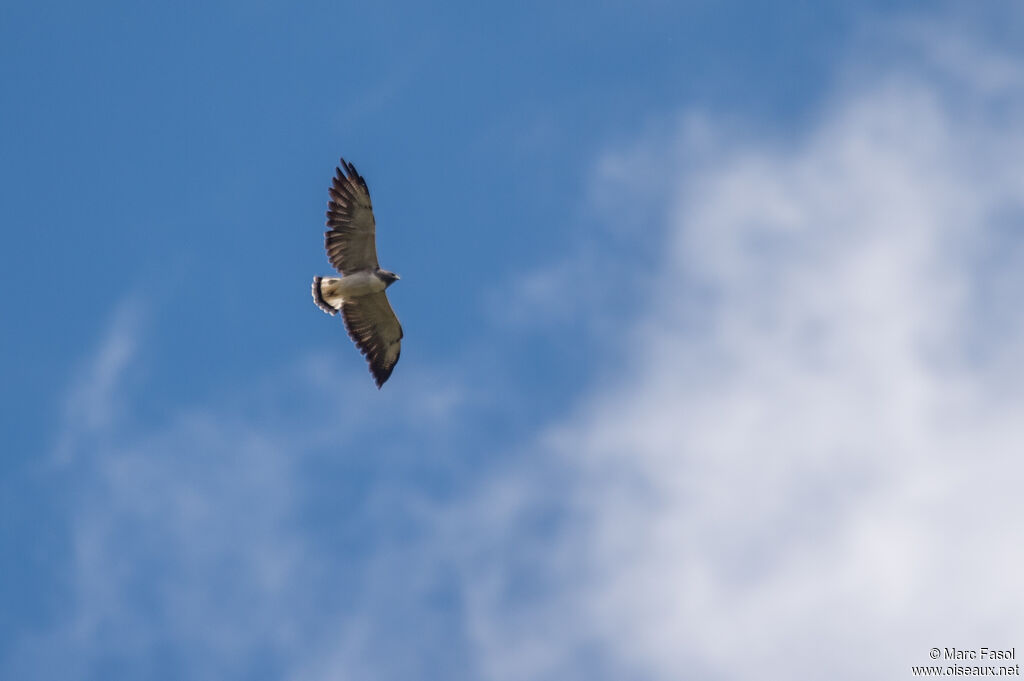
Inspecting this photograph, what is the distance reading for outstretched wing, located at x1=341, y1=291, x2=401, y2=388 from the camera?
35.1 m

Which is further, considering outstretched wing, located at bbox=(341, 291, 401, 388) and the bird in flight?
outstretched wing, located at bbox=(341, 291, 401, 388)

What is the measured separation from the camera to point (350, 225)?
33.8 m

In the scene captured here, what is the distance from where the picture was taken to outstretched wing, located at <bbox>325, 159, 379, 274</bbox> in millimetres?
33469

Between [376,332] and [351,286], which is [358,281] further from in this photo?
[376,332]

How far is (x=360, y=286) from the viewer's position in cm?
3422

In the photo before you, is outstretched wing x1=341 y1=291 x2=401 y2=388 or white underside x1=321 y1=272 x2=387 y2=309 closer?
white underside x1=321 y1=272 x2=387 y2=309

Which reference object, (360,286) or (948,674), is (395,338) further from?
(948,674)

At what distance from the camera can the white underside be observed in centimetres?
3416

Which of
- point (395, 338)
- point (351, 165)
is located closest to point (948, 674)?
point (395, 338)

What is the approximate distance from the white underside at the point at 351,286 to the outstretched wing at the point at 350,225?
0.29m

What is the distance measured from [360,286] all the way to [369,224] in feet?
4.64

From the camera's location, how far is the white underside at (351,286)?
112 feet

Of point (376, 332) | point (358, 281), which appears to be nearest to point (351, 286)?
point (358, 281)

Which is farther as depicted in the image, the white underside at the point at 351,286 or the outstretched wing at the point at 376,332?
the outstretched wing at the point at 376,332
